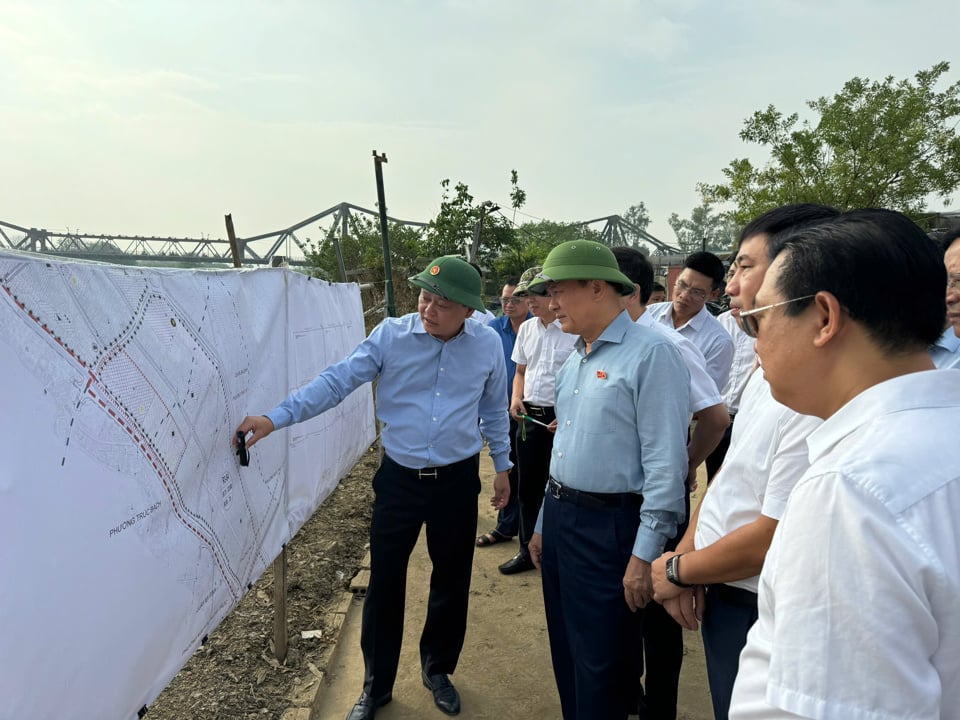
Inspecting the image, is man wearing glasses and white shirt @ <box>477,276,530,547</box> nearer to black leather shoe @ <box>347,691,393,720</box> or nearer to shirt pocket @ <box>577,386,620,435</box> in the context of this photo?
black leather shoe @ <box>347,691,393,720</box>

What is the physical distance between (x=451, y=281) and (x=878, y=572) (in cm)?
201

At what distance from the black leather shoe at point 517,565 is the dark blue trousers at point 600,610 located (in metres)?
2.02

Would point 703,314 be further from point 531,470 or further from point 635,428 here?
point 635,428

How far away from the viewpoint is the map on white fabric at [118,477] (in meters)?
1.28

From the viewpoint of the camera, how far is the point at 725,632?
5.12 feet

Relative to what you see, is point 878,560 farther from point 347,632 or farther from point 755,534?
point 347,632

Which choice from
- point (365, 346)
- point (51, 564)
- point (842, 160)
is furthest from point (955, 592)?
point (842, 160)

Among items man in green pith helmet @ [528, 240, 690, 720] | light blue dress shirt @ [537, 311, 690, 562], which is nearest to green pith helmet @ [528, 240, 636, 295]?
man in green pith helmet @ [528, 240, 690, 720]

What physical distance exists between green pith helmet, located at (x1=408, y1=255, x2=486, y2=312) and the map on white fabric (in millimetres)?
827

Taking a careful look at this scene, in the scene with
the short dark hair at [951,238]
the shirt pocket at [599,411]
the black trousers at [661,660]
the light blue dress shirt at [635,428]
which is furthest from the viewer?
the black trousers at [661,660]

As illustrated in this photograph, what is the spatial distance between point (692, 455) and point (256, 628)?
96.2 inches

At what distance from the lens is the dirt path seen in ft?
8.86

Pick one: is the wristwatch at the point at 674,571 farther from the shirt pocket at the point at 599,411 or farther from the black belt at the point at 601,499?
the shirt pocket at the point at 599,411

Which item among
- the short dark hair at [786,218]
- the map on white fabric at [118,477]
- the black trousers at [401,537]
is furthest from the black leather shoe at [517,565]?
the short dark hair at [786,218]
